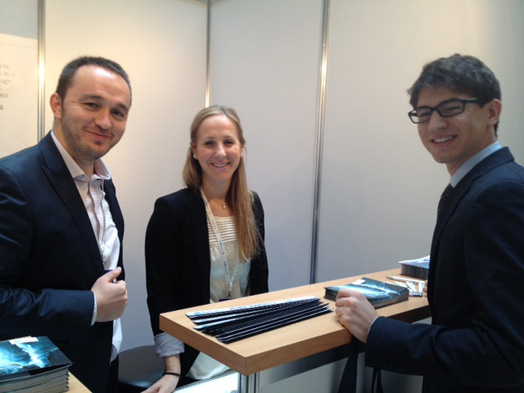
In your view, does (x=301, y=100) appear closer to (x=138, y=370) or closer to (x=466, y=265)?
(x=138, y=370)

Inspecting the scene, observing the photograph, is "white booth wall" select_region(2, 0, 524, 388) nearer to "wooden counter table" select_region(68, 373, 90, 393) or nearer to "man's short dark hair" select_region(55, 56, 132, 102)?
"man's short dark hair" select_region(55, 56, 132, 102)

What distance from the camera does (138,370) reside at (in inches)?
95.6

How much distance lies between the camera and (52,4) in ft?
10.5

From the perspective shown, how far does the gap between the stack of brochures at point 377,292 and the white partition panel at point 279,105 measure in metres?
1.71

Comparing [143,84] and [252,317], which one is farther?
[143,84]

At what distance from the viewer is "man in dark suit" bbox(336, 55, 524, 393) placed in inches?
39.8

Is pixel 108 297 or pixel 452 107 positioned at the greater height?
pixel 452 107

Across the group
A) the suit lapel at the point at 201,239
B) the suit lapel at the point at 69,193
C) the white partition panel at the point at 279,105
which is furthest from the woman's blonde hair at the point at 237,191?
the white partition panel at the point at 279,105

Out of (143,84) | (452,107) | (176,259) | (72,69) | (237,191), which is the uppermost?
(143,84)

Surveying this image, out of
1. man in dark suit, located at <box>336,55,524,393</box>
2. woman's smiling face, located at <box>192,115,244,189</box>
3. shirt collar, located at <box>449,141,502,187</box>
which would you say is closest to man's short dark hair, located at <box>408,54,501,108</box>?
man in dark suit, located at <box>336,55,524,393</box>

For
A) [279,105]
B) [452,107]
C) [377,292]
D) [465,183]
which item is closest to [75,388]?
[377,292]

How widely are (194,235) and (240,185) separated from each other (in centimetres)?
36

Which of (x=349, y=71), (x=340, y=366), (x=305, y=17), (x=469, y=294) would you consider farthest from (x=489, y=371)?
(x=305, y=17)

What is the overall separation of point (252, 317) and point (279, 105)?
249 cm
